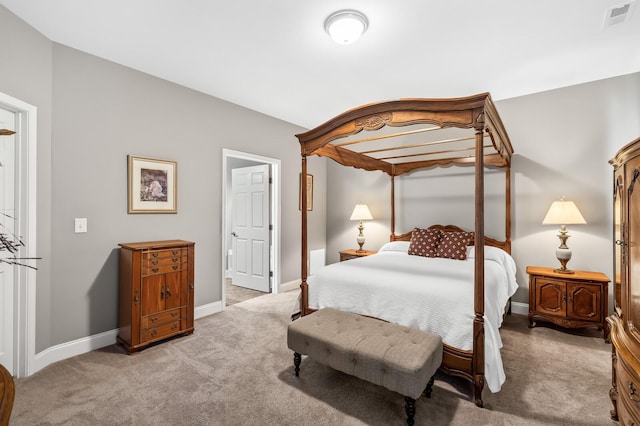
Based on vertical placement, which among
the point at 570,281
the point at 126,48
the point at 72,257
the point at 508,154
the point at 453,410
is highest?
the point at 126,48

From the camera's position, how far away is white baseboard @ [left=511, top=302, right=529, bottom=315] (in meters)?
3.85

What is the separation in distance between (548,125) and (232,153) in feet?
12.9

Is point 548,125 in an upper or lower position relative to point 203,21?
lower

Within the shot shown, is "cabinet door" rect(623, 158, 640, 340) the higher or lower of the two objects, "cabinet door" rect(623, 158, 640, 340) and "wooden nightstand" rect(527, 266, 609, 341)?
the higher

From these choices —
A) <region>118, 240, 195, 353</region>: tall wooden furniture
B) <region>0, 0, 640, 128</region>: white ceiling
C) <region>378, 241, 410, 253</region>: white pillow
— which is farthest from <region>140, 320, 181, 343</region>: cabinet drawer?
<region>378, 241, 410, 253</region>: white pillow

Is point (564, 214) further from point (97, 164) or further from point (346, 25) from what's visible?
point (97, 164)

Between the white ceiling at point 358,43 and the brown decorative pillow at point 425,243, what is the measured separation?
174 centimetres

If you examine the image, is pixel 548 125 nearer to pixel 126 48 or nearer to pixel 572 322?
pixel 572 322

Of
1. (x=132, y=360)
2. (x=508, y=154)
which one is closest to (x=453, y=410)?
(x=132, y=360)

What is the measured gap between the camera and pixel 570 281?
10.6 ft

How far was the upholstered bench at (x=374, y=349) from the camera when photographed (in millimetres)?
1803

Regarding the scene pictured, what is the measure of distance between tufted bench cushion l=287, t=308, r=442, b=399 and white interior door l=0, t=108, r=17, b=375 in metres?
2.12

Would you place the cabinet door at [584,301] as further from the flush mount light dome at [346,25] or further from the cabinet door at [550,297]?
the flush mount light dome at [346,25]

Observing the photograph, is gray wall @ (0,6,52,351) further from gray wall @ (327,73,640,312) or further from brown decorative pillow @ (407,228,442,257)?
gray wall @ (327,73,640,312)
